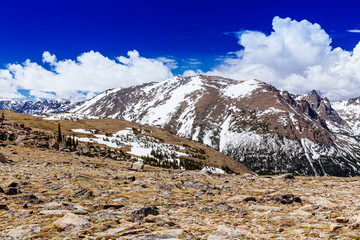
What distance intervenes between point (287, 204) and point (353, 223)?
4.90 m

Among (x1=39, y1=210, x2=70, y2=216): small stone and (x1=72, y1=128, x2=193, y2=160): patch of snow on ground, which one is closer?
(x1=39, y1=210, x2=70, y2=216): small stone

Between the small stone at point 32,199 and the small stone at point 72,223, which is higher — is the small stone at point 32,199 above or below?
below

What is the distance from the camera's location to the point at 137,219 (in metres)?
9.59

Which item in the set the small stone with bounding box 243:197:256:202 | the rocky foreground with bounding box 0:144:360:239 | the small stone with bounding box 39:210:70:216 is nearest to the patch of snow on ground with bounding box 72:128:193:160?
the rocky foreground with bounding box 0:144:360:239

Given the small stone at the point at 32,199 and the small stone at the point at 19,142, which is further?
the small stone at the point at 19,142

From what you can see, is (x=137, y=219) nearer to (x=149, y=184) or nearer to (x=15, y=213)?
(x=15, y=213)

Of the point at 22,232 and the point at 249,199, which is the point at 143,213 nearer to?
the point at 22,232

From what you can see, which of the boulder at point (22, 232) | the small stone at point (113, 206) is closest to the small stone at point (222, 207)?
the small stone at point (113, 206)

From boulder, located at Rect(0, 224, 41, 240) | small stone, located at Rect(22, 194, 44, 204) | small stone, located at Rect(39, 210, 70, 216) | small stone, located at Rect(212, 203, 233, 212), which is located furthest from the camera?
small stone, located at Rect(212, 203, 233, 212)

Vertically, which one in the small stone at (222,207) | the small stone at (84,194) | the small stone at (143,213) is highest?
the small stone at (222,207)

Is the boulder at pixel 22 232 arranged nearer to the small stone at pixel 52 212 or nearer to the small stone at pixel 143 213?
the small stone at pixel 52 212

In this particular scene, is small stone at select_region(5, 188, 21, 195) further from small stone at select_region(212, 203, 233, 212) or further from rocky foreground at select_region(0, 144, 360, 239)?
small stone at select_region(212, 203, 233, 212)

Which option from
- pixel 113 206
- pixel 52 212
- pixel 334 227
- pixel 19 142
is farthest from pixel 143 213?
pixel 19 142

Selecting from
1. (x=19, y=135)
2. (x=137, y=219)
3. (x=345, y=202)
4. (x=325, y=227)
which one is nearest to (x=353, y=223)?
(x=325, y=227)
